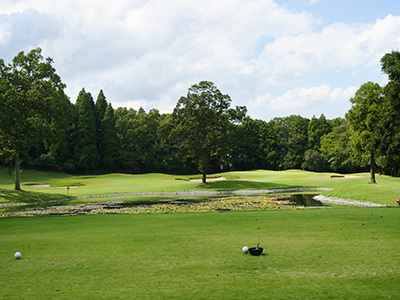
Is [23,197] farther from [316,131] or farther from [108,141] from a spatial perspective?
[316,131]

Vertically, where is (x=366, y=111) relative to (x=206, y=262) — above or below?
above

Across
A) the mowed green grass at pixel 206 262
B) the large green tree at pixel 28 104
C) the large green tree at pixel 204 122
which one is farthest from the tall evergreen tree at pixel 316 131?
the mowed green grass at pixel 206 262

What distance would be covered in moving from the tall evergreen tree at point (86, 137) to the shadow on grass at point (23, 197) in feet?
129

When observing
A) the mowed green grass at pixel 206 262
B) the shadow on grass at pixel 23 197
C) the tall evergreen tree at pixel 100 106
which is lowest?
the shadow on grass at pixel 23 197

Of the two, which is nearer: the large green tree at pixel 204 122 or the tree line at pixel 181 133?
the tree line at pixel 181 133

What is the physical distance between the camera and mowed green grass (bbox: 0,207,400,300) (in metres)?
5.49

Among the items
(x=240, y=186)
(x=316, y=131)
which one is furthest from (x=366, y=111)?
(x=316, y=131)

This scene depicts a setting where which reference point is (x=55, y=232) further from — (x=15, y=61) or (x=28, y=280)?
(x=15, y=61)

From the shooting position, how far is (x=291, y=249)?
8.24 meters

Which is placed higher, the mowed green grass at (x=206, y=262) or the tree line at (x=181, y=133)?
the tree line at (x=181, y=133)

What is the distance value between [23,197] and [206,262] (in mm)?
28552

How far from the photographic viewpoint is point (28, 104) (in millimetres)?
33938

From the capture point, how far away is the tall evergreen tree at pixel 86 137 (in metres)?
71.9

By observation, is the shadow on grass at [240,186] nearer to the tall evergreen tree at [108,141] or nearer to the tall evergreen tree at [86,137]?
the tall evergreen tree at [86,137]
